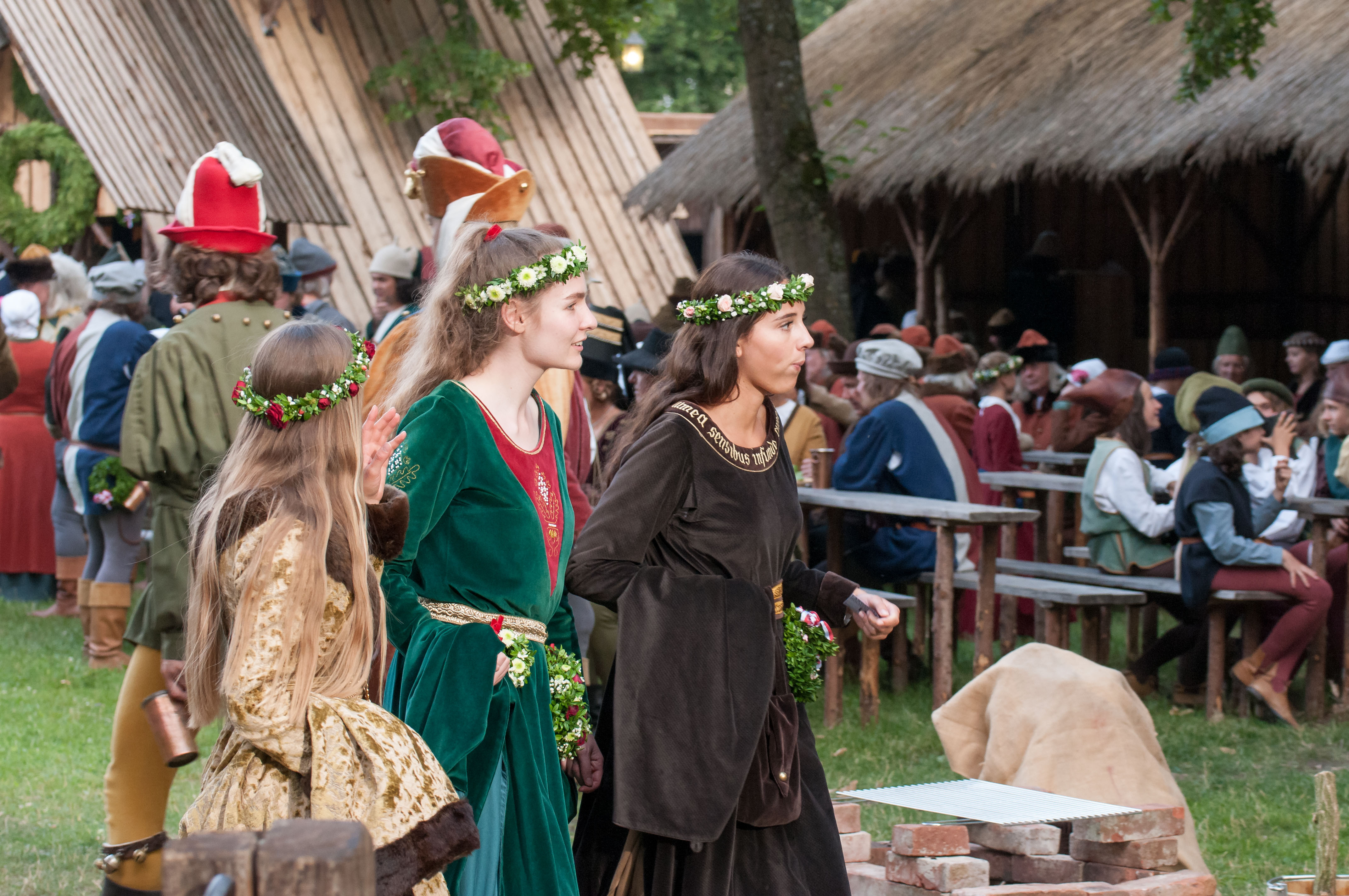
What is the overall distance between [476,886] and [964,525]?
168 inches

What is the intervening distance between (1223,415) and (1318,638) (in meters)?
1.16

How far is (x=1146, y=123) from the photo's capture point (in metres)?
11.7

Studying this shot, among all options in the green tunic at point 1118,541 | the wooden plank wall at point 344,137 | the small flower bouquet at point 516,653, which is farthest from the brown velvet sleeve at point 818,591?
the wooden plank wall at point 344,137

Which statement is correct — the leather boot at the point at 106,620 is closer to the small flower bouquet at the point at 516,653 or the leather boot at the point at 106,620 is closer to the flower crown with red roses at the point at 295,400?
the small flower bouquet at the point at 516,653

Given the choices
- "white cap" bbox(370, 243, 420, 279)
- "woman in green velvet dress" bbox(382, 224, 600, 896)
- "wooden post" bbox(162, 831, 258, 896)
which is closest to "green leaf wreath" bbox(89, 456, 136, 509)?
"white cap" bbox(370, 243, 420, 279)

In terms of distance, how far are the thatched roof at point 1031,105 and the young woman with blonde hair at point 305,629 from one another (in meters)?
8.91

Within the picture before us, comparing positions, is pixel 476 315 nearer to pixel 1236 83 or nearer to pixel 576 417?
pixel 576 417

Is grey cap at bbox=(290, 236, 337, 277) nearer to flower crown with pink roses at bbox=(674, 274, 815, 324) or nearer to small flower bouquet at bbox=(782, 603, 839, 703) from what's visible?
flower crown with pink roses at bbox=(674, 274, 815, 324)

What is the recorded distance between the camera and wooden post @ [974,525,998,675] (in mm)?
6605

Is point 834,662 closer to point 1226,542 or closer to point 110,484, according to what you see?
point 1226,542

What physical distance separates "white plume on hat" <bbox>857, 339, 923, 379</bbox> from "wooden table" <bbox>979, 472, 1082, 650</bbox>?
1250mm

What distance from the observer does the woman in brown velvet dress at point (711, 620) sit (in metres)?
3.34

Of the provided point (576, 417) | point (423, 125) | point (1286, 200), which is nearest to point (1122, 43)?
point (1286, 200)

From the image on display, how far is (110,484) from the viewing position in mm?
8023
